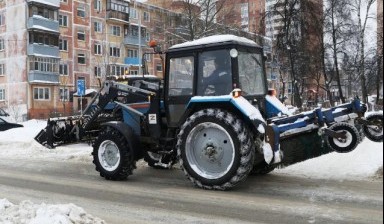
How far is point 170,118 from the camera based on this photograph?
343 inches

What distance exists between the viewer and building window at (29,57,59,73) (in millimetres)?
47938

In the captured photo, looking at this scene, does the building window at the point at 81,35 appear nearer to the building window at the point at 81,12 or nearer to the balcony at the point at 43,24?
the building window at the point at 81,12

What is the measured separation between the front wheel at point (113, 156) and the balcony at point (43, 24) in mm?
41163

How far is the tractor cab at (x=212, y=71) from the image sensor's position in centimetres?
803

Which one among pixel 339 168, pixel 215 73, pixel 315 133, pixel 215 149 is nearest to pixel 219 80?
pixel 215 73

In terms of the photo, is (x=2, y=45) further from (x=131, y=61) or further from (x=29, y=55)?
(x=131, y=61)

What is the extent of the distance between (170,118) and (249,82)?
1.52 metres

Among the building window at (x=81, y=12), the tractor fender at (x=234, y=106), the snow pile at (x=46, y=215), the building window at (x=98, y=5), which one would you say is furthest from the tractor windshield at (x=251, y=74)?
the building window at (x=98, y=5)

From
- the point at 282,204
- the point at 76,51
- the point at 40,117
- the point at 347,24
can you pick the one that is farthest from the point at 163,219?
the point at 76,51

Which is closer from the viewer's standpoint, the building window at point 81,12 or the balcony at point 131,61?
the building window at point 81,12

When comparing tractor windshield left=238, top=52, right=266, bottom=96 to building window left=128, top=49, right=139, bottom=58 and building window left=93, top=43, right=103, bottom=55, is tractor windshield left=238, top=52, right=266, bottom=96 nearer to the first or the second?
building window left=93, top=43, right=103, bottom=55

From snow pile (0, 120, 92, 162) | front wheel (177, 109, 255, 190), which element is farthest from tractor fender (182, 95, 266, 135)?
snow pile (0, 120, 92, 162)

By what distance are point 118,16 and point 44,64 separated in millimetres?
12859

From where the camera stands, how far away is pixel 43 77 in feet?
159
